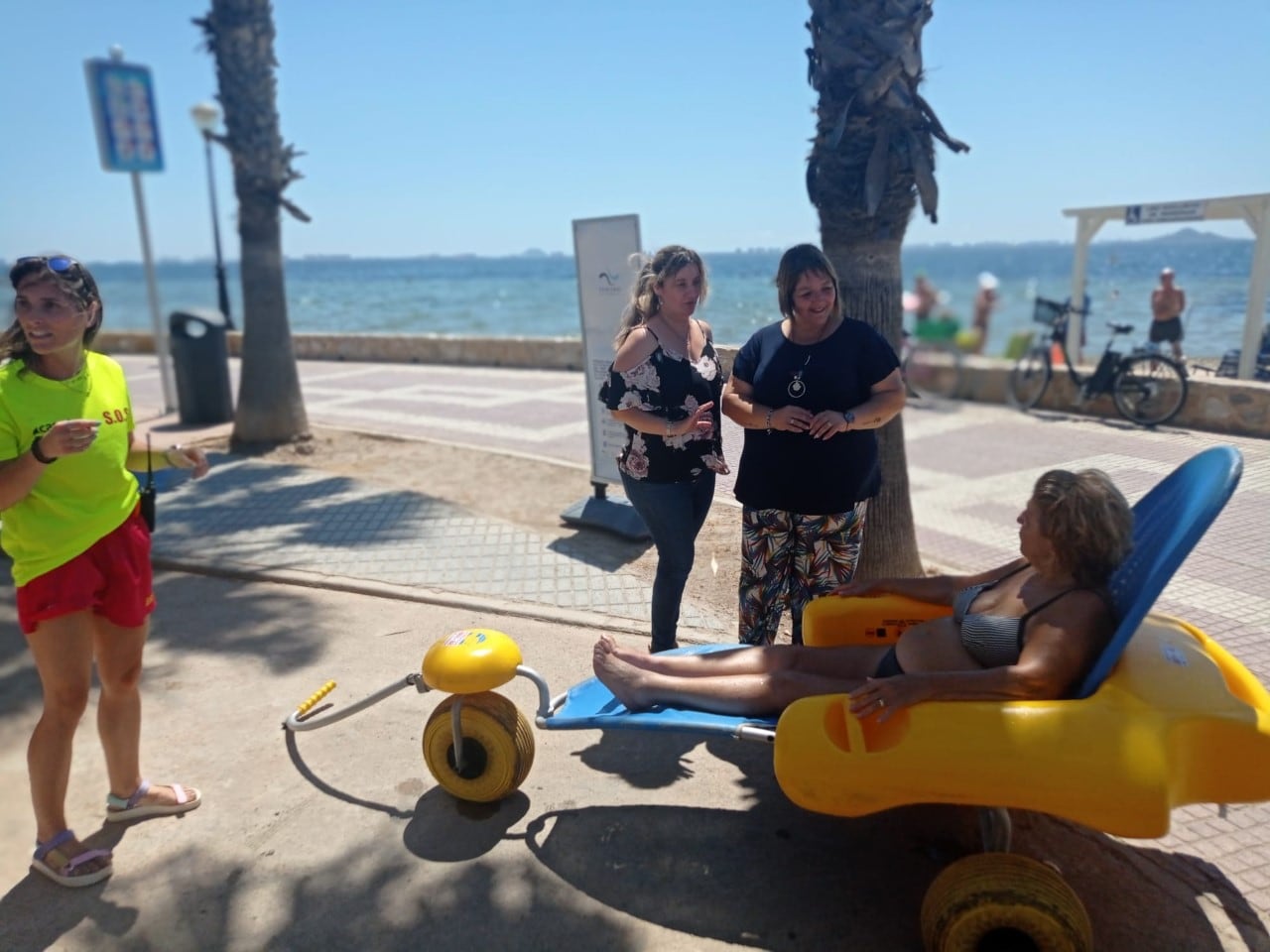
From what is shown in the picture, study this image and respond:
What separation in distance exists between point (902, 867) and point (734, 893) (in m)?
0.52

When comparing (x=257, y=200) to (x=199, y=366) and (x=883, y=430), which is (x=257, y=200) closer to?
(x=199, y=366)

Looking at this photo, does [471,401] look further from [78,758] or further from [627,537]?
[78,758]

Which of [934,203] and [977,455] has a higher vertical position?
[934,203]

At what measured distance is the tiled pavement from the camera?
4.29 m

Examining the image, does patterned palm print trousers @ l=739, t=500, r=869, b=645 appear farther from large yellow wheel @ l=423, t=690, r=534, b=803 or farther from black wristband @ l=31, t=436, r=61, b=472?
black wristband @ l=31, t=436, r=61, b=472

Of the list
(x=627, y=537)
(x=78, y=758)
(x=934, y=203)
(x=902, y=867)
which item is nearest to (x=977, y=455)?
(x=627, y=537)

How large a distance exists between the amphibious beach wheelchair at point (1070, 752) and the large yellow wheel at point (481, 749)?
0.92m

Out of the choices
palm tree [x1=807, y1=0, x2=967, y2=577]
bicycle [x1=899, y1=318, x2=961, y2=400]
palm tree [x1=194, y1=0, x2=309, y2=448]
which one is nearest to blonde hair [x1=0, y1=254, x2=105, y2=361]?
palm tree [x1=807, y1=0, x2=967, y2=577]

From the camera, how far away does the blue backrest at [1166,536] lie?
87.8 inches

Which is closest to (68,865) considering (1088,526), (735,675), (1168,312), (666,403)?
(735,675)

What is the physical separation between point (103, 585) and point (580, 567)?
301 cm

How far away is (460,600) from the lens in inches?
194

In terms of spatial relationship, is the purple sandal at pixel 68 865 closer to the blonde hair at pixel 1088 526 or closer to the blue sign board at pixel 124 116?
the blonde hair at pixel 1088 526

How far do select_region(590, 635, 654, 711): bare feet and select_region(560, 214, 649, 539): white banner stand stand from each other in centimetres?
272
